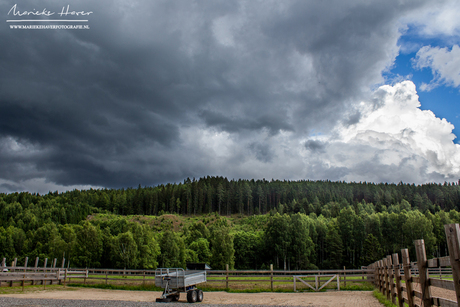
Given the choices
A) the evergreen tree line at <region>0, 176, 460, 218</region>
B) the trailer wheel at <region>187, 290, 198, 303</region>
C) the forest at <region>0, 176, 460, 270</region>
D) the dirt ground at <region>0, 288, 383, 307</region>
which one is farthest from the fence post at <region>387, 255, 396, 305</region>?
the evergreen tree line at <region>0, 176, 460, 218</region>

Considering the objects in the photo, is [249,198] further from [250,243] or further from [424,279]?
[424,279]

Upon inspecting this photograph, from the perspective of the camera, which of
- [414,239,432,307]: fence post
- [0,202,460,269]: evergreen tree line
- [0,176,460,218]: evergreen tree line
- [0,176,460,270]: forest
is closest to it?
[414,239,432,307]: fence post

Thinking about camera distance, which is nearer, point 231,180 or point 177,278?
point 177,278

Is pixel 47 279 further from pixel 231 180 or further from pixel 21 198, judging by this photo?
pixel 21 198

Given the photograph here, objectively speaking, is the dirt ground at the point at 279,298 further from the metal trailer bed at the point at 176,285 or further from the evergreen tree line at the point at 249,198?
the evergreen tree line at the point at 249,198

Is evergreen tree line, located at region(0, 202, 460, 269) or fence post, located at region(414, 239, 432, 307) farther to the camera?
evergreen tree line, located at region(0, 202, 460, 269)

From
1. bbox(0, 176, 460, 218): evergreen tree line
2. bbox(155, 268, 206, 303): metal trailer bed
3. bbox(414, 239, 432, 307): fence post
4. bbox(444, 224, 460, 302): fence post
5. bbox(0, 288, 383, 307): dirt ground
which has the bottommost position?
bbox(0, 288, 383, 307): dirt ground

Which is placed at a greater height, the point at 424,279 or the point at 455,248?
the point at 455,248

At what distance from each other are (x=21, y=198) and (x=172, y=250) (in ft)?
388

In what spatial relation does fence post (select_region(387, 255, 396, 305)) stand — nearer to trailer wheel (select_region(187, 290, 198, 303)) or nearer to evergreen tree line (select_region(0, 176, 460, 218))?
trailer wheel (select_region(187, 290, 198, 303))

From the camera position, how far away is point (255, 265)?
76312 millimetres

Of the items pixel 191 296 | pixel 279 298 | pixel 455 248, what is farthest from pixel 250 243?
pixel 455 248

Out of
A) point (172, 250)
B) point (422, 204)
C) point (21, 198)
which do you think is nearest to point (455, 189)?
point (422, 204)

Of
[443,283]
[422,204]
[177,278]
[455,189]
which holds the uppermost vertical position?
[455,189]
